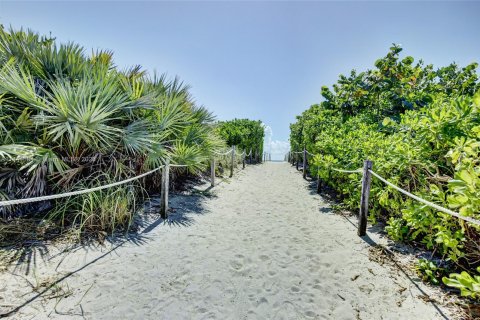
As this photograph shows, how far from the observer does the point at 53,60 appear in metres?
4.87

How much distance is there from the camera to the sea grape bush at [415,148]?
2.75 m

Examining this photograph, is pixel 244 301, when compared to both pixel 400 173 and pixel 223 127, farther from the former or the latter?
pixel 223 127

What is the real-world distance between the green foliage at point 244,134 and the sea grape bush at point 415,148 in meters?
7.50

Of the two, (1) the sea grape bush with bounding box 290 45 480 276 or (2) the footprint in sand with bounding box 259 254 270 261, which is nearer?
(1) the sea grape bush with bounding box 290 45 480 276

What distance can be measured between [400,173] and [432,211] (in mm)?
934

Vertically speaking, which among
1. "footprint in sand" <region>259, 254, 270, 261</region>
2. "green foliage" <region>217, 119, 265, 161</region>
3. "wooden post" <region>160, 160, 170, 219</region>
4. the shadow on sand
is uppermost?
"green foliage" <region>217, 119, 265, 161</region>

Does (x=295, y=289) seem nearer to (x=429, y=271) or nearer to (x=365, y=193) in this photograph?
(x=429, y=271)

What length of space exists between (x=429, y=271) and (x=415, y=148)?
1.61 metres

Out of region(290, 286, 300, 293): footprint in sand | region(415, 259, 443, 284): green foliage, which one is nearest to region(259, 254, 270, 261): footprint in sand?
region(290, 286, 300, 293): footprint in sand

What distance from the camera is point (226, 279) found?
125 inches

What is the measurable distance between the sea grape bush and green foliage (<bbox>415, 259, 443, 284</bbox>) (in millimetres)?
204

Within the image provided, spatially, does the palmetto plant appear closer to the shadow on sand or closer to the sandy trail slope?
the sandy trail slope

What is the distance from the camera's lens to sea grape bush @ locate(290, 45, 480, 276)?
2750 mm

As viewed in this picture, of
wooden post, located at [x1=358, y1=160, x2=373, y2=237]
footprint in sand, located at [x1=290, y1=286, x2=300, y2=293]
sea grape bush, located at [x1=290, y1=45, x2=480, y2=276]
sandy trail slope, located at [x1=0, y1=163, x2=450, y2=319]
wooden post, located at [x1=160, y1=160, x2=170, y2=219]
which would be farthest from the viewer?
wooden post, located at [x1=160, y1=160, x2=170, y2=219]
